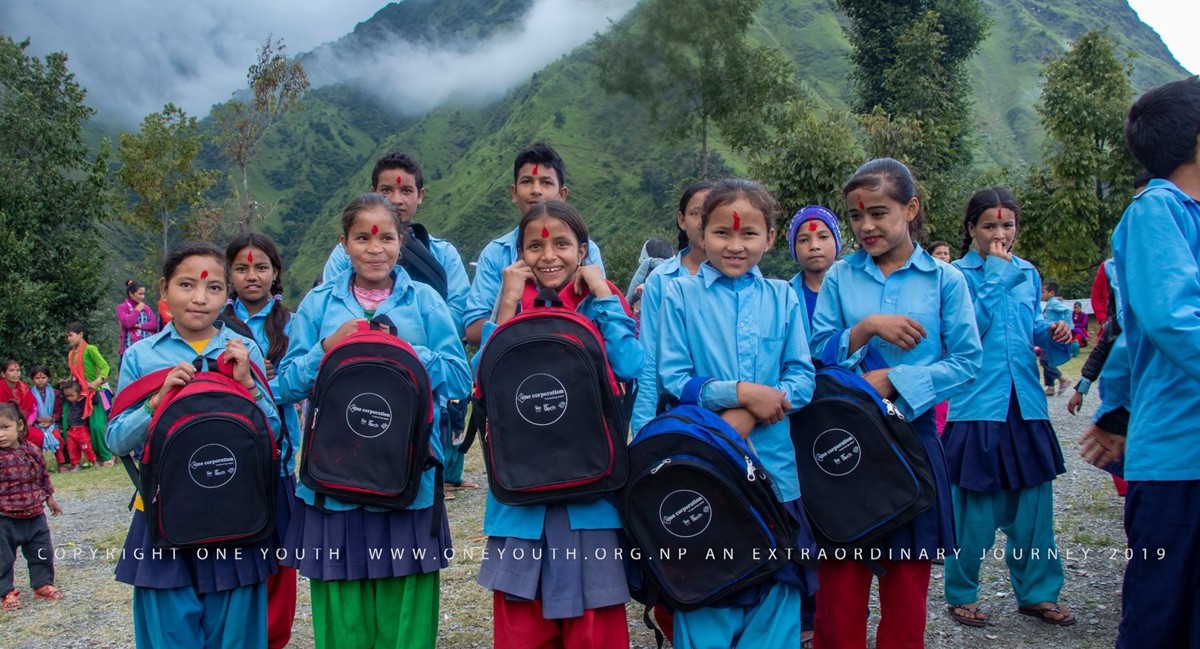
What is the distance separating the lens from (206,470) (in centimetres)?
308

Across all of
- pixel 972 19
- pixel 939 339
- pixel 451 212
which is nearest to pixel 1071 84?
pixel 972 19

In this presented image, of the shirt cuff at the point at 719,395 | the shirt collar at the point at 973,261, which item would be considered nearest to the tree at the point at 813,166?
the shirt collar at the point at 973,261

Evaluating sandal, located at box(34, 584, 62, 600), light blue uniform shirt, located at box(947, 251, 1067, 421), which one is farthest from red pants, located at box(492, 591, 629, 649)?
sandal, located at box(34, 584, 62, 600)

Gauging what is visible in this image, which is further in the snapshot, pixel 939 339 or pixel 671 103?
pixel 671 103

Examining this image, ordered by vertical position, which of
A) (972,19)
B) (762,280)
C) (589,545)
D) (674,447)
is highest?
(972,19)

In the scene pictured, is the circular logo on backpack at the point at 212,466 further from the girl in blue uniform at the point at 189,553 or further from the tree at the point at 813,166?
the tree at the point at 813,166

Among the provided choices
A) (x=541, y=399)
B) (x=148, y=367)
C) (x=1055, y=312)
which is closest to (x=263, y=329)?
(x=148, y=367)

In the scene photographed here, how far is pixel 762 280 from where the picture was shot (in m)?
3.23

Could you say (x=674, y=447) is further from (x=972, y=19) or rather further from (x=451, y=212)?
(x=451, y=212)

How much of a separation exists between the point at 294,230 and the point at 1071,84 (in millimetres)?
59399

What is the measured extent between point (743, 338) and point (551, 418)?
0.78 metres

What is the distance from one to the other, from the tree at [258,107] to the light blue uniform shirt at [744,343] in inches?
851

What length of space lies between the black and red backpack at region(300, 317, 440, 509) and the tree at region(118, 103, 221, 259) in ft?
77.0

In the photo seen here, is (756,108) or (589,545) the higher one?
(756,108)
